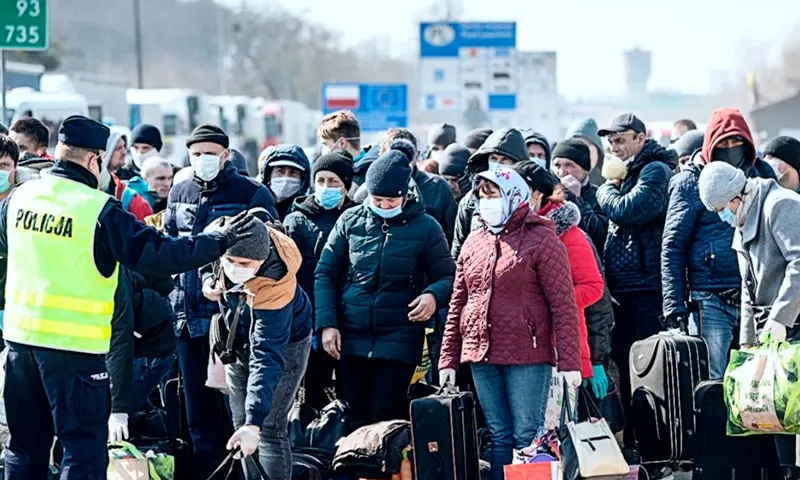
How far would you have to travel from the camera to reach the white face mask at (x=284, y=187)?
949 centimetres

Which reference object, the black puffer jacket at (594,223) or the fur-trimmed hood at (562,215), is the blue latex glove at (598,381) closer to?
the fur-trimmed hood at (562,215)

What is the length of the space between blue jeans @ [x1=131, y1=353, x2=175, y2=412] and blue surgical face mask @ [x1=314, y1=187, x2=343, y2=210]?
4.36ft

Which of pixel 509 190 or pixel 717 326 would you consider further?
pixel 717 326

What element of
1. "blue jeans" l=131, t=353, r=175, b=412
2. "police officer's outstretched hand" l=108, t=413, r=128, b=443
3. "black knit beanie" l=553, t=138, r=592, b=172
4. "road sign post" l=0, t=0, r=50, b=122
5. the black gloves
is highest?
"road sign post" l=0, t=0, r=50, b=122

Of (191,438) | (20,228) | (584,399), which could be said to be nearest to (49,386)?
(20,228)

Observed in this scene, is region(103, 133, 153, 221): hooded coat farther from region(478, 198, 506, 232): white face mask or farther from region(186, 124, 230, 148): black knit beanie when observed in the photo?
region(478, 198, 506, 232): white face mask

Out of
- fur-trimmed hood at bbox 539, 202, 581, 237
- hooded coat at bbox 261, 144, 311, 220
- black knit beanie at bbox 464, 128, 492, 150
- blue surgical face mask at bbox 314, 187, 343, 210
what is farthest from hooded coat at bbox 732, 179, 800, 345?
black knit beanie at bbox 464, 128, 492, 150

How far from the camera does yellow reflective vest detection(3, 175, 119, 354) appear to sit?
677 cm

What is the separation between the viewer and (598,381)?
851 cm

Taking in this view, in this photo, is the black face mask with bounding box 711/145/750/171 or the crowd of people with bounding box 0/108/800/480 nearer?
the crowd of people with bounding box 0/108/800/480

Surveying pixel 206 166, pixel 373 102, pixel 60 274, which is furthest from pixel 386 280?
pixel 373 102

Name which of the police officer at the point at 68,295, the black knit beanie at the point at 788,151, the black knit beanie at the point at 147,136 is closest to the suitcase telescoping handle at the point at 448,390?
the police officer at the point at 68,295

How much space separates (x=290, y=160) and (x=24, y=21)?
477 centimetres

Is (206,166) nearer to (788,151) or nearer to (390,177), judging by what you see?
(390,177)
